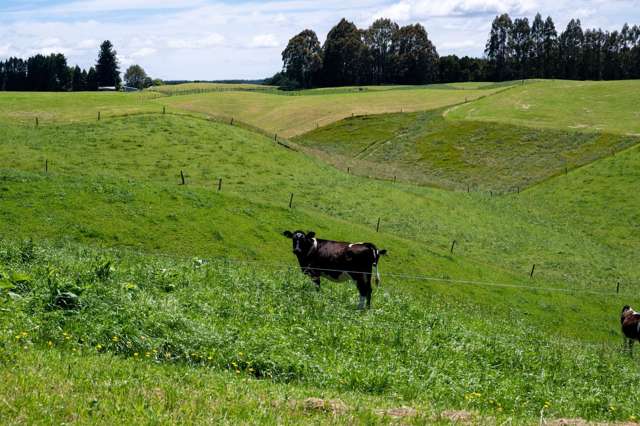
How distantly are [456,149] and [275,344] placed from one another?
82.6m

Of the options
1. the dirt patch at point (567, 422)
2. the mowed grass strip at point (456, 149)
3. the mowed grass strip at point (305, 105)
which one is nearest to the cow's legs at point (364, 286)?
the dirt patch at point (567, 422)

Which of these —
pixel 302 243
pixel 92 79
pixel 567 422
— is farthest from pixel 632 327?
pixel 92 79

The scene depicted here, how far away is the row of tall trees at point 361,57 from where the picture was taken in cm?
18125

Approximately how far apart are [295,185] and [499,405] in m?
43.6

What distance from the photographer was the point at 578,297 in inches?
Result: 1575

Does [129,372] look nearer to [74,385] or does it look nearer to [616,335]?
Answer: [74,385]

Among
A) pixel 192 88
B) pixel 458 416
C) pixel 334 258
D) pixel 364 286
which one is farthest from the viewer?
pixel 192 88

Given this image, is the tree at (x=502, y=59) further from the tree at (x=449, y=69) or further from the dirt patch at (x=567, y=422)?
the dirt patch at (x=567, y=422)

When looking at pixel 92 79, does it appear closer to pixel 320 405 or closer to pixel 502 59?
pixel 502 59

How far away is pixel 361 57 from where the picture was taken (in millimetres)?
182750

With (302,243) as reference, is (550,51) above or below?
above

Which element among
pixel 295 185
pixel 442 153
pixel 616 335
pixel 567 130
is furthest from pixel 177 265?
pixel 567 130

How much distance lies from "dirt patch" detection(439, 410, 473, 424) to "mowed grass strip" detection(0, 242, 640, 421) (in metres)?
0.40

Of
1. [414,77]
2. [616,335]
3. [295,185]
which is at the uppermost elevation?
[414,77]
